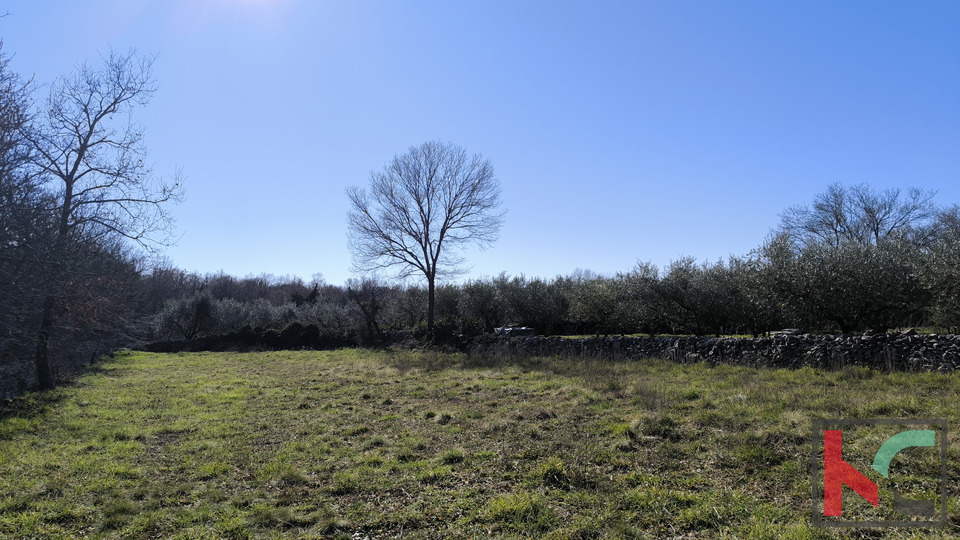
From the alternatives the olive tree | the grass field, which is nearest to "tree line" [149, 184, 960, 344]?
the olive tree

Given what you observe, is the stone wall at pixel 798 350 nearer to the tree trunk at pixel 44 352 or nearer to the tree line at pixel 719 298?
the tree line at pixel 719 298

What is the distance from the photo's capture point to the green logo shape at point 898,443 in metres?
5.30

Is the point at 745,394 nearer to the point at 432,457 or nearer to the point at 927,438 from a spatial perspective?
the point at 927,438

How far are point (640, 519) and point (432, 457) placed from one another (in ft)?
10.6

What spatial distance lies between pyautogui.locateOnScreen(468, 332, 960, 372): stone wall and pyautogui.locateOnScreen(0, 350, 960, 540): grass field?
1.06m

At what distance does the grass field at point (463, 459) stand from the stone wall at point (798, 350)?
3.46 ft

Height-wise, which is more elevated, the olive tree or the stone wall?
the olive tree

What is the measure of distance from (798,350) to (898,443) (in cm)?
817

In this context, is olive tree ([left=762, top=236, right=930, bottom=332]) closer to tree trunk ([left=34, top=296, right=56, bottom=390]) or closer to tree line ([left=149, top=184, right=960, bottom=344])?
tree line ([left=149, top=184, right=960, bottom=344])

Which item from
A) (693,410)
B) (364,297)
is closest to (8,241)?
(693,410)

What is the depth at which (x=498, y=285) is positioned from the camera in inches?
1373

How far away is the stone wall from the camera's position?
427 inches

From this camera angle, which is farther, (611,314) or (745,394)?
(611,314)

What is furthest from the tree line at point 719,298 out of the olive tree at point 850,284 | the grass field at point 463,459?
the grass field at point 463,459
